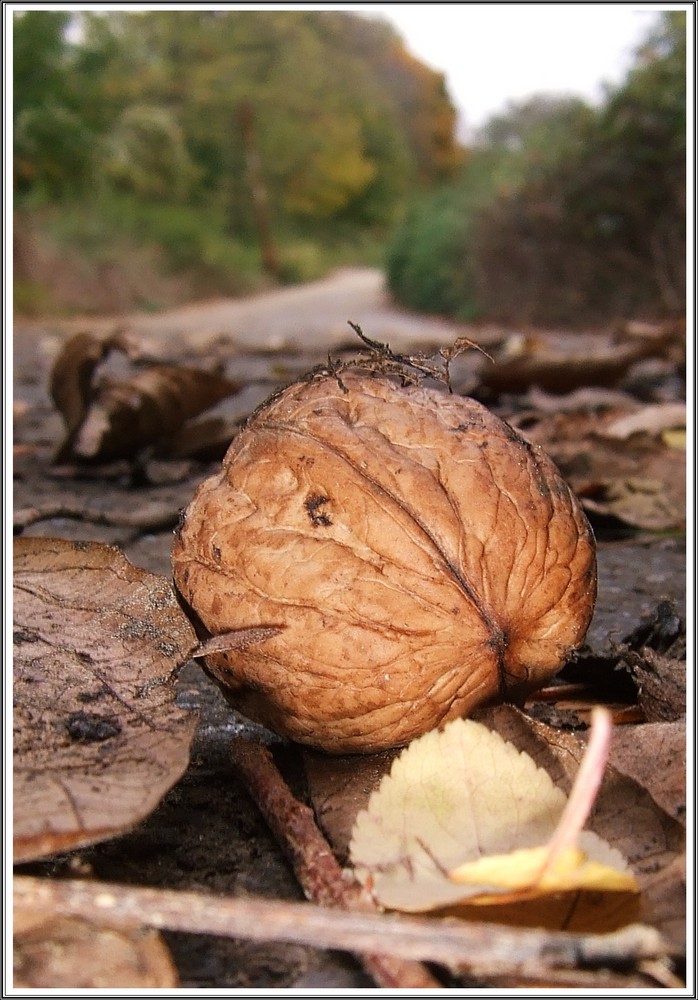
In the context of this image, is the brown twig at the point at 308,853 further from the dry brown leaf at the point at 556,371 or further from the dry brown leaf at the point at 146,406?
the dry brown leaf at the point at 556,371

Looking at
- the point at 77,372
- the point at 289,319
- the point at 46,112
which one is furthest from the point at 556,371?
the point at 46,112

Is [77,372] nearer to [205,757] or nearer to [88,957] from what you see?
[205,757]

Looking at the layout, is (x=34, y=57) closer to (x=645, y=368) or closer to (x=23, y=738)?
(x=645, y=368)

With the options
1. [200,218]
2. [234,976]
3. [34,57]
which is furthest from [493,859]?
[200,218]

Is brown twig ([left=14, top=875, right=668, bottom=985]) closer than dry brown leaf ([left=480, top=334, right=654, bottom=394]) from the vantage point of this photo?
Yes

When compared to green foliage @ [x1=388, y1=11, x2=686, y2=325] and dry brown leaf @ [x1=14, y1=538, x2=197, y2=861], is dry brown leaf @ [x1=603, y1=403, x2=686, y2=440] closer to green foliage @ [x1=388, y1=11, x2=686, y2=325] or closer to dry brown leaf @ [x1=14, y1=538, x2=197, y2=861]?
dry brown leaf @ [x1=14, y1=538, x2=197, y2=861]

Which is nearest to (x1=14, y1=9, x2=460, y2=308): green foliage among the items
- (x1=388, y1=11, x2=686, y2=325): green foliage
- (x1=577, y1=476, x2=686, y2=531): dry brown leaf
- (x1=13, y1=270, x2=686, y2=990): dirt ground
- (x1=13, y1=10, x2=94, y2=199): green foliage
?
(x1=13, y1=10, x2=94, y2=199): green foliage
